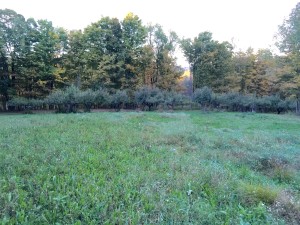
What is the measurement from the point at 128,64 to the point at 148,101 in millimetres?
8746

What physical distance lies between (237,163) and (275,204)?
3050mm

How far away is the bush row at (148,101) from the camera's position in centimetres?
2920

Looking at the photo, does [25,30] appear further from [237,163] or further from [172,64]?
[237,163]

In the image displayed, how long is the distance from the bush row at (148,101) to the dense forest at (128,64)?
159 millimetres

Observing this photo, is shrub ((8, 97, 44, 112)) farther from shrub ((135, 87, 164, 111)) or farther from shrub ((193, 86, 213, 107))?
shrub ((193, 86, 213, 107))

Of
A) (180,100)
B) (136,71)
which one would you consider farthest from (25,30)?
(180,100)

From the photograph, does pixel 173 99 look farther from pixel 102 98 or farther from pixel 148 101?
pixel 102 98

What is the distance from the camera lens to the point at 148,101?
33.8 metres

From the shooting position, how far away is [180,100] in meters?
35.4

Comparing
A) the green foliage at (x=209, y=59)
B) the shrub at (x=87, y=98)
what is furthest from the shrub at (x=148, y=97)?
the green foliage at (x=209, y=59)

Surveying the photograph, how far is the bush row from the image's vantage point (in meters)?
29.2

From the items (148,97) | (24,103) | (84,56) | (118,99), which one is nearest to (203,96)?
(148,97)

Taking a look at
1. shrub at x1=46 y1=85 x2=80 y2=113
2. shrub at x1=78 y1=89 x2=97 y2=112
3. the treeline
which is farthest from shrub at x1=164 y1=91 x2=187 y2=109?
shrub at x1=46 y1=85 x2=80 y2=113

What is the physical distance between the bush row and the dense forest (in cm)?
16
